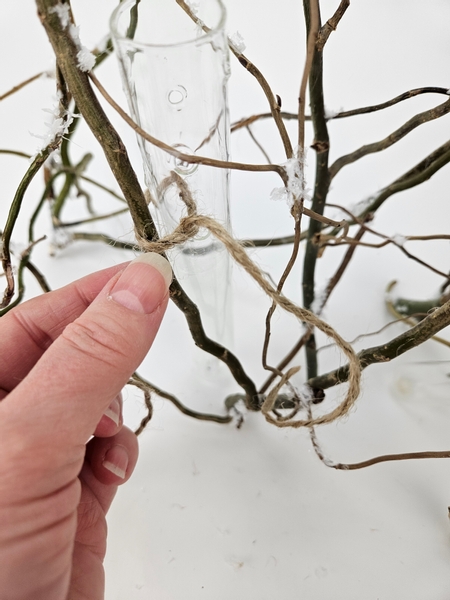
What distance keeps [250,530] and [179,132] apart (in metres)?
0.20

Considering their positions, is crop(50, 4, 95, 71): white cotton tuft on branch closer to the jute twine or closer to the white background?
the jute twine

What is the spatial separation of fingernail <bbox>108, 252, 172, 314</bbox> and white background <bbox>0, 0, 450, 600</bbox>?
14 centimetres

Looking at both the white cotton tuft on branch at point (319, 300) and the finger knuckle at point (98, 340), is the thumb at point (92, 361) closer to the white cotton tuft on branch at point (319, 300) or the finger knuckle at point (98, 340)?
the finger knuckle at point (98, 340)

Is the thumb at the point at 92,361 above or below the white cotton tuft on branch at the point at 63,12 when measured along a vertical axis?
below

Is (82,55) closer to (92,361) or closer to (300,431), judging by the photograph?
(92,361)

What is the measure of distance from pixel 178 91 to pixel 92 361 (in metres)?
0.10

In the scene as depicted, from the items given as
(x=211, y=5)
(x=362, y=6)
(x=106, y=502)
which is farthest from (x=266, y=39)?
(x=106, y=502)

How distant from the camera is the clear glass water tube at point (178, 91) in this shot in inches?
7.1

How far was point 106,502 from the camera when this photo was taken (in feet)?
0.91

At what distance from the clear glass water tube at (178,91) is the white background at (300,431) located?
0.37 feet

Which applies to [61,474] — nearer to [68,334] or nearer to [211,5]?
[68,334]

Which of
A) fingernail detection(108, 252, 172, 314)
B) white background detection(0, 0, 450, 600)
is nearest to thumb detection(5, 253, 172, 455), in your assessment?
fingernail detection(108, 252, 172, 314)

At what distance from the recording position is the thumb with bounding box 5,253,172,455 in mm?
173

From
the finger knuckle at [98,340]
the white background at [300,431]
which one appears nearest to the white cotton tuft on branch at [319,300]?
the white background at [300,431]
